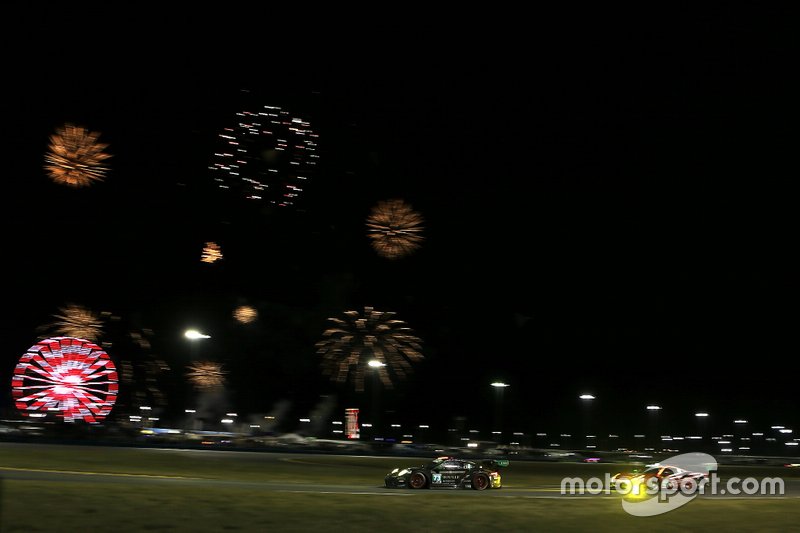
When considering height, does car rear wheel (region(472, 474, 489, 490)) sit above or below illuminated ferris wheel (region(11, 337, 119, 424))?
below

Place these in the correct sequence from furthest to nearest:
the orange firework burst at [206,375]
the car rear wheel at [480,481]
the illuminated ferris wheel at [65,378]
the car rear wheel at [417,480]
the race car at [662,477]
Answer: the orange firework burst at [206,375]
the illuminated ferris wheel at [65,378]
the car rear wheel at [480,481]
the car rear wheel at [417,480]
the race car at [662,477]

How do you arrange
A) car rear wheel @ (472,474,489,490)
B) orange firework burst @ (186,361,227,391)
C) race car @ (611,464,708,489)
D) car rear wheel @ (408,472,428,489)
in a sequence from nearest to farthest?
1. race car @ (611,464,708,489)
2. car rear wheel @ (408,472,428,489)
3. car rear wheel @ (472,474,489,490)
4. orange firework burst @ (186,361,227,391)

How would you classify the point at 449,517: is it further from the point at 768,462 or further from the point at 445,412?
the point at 445,412

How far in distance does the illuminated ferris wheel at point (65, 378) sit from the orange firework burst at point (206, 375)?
22.1 feet

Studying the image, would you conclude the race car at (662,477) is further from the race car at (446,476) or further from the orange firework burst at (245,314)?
the orange firework burst at (245,314)

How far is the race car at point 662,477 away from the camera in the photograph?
2736 cm

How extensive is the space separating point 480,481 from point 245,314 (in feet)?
154

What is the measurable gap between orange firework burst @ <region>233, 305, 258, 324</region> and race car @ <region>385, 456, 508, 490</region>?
150 feet

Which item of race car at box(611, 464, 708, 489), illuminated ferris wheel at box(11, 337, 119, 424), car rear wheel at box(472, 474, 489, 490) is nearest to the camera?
race car at box(611, 464, 708, 489)

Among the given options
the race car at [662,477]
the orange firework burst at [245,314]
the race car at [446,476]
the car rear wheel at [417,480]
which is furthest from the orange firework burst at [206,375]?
the race car at [662,477]

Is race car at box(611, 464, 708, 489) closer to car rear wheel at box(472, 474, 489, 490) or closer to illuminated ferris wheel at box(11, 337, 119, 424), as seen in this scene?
car rear wheel at box(472, 474, 489, 490)

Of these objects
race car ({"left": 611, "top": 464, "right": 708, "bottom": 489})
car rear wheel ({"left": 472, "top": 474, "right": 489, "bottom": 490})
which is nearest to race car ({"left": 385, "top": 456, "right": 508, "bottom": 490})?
car rear wheel ({"left": 472, "top": 474, "right": 489, "bottom": 490})

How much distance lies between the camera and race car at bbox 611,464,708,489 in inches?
1077

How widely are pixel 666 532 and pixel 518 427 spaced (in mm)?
92774
